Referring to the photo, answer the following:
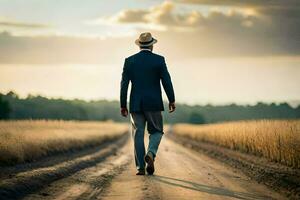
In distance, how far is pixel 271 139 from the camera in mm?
19312

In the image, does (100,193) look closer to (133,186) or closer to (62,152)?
(133,186)

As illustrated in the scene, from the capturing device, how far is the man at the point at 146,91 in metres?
12.6

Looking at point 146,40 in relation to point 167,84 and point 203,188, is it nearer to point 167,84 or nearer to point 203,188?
point 167,84

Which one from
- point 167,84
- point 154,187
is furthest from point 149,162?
point 154,187

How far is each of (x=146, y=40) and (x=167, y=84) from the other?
1.01m

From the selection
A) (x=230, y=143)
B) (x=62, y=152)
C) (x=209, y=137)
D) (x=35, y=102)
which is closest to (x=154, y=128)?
(x=62, y=152)

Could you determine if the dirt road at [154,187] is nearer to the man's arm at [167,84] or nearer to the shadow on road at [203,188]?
the shadow on road at [203,188]

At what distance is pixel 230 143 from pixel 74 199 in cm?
2201

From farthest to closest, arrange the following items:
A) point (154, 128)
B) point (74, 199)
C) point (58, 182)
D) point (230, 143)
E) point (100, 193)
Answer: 1. point (230, 143)
2. point (154, 128)
3. point (58, 182)
4. point (100, 193)
5. point (74, 199)

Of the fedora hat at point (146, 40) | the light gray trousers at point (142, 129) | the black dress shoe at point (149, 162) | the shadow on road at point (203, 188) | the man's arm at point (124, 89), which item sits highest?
the fedora hat at point (146, 40)

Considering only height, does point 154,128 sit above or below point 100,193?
above

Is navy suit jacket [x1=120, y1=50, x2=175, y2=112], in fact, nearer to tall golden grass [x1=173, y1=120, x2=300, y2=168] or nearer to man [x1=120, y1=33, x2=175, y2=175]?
man [x1=120, y1=33, x2=175, y2=175]

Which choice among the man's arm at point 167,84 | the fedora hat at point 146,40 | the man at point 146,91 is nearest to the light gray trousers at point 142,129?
the man at point 146,91

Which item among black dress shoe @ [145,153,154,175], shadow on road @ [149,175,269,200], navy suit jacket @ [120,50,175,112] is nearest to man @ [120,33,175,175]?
navy suit jacket @ [120,50,175,112]
